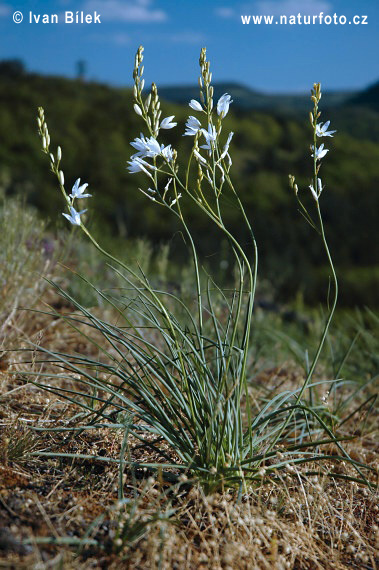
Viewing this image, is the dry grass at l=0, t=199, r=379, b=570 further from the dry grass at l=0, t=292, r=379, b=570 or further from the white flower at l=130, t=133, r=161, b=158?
the white flower at l=130, t=133, r=161, b=158

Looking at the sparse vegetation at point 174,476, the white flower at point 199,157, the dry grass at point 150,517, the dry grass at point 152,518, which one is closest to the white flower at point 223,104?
the sparse vegetation at point 174,476

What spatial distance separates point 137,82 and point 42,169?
11832 mm

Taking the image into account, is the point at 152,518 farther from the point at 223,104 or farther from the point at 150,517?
the point at 223,104

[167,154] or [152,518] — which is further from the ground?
[167,154]

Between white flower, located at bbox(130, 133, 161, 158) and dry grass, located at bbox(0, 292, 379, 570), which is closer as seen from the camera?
dry grass, located at bbox(0, 292, 379, 570)

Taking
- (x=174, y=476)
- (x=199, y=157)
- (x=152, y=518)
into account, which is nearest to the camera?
(x=152, y=518)

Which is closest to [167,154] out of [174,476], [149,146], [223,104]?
[149,146]

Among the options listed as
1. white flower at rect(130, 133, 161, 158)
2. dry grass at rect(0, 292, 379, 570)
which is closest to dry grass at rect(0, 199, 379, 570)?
dry grass at rect(0, 292, 379, 570)

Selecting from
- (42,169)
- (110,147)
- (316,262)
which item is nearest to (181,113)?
(110,147)

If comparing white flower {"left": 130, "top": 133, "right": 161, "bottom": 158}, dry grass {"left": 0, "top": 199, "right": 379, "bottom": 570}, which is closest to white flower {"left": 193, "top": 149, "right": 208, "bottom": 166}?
white flower {"left": 130, "top": 133, "right": 161, "bottom": 158}

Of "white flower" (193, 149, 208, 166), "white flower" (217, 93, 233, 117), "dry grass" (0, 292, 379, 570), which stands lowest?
"dry grass" (0, 292, 379, 570)

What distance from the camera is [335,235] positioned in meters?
11.4

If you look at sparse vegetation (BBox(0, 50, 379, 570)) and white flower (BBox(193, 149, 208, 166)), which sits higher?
white flower (BBox(193, 149, 208, 166))

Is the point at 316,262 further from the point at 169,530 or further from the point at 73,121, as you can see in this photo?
the point at 169,530
